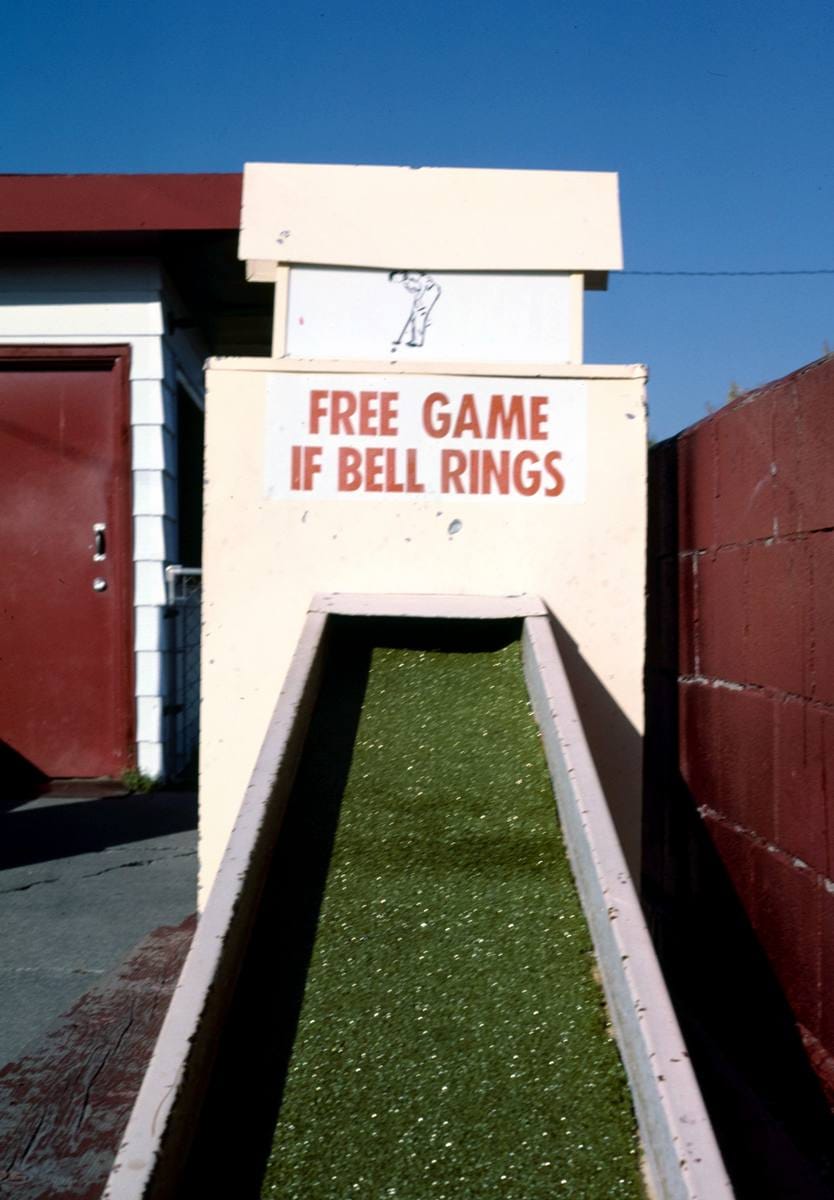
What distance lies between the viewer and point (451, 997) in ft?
7.44

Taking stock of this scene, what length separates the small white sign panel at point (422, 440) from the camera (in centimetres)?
353

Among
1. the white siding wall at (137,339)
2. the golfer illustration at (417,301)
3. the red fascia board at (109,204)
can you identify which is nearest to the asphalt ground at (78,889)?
the white siding wall at (137,339)

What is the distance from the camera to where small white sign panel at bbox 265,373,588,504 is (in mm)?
3529

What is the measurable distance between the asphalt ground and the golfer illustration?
2.28m

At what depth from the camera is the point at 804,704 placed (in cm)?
291

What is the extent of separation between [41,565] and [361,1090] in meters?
6.03

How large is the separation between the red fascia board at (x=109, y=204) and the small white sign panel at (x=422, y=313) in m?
3.43

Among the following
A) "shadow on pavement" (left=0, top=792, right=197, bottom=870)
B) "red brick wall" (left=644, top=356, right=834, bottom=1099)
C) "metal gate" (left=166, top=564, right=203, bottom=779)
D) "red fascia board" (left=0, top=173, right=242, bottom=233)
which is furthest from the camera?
"metal gate" (left=166, top=564, right=203, bottom=779)

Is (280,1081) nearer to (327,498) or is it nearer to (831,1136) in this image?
(831,1136)

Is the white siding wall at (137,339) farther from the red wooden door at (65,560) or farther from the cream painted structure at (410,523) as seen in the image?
the cream painted structure at (410,523)

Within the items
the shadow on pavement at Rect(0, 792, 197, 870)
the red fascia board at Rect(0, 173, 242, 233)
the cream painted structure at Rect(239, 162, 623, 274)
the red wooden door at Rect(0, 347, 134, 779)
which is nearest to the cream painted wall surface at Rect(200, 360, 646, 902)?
the cream painted structure at Rect(239, 162, 623, 274)

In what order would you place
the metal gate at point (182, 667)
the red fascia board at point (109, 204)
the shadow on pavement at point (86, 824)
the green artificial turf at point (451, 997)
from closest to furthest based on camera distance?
the green artificial turf at point (451, 997)
the shadow on pavement at point (86, 824)
the red fascia board at point (109, 204)
the metal gate at point (182, 667)

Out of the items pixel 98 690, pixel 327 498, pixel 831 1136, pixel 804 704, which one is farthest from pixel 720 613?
pixel 98 690

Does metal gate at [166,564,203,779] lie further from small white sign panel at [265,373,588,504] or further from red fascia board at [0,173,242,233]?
small white sign panel at [265,373,588,504]
